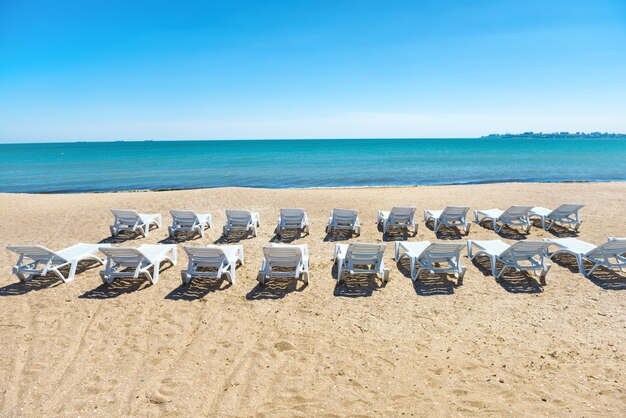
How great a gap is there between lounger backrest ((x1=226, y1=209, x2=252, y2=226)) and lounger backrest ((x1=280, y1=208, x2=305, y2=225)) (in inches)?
40.4

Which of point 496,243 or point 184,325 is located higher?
point 496,243

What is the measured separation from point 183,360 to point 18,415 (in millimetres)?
1665

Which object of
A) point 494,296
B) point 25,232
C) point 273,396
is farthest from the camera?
point 25,232

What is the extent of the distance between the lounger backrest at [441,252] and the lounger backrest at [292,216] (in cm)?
428

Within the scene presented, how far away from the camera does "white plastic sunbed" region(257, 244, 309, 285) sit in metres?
6.40

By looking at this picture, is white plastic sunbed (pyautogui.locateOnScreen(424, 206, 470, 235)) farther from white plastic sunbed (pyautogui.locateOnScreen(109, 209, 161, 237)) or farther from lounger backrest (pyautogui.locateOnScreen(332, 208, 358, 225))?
white plastic sunbed (pyautogui.locateOnScreen(109, 209, 161, 237))

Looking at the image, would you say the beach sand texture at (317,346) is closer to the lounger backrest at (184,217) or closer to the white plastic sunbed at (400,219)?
the lounger backrest at (184,217)

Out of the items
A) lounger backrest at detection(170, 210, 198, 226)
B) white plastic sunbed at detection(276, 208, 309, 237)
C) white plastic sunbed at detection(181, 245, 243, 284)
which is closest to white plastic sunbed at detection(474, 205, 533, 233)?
white plastic sunbed at detection(276, 208, 309, 237)

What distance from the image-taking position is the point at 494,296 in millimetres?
6055

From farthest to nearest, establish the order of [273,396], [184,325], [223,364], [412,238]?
[412,238]
[184,325]
[223,364]
[273,396]

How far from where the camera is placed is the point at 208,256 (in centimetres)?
662

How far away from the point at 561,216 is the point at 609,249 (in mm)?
3794

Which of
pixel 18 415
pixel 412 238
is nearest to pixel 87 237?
pixel 18 415

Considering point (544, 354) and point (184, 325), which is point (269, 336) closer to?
point (184, 325)
